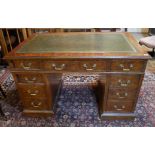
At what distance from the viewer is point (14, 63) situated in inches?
53.6

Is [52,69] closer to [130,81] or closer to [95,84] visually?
[130,81]

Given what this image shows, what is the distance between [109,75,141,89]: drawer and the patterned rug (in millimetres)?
455

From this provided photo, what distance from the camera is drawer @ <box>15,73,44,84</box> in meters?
1.45

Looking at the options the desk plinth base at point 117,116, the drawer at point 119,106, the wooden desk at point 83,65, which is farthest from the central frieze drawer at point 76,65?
the desk plinth base at point 117,116

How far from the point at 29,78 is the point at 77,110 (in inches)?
27.8

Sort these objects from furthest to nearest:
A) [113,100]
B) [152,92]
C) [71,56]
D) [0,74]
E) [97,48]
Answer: [0,74] → [152,92] → [113,100] → [97,48] → [71,56]

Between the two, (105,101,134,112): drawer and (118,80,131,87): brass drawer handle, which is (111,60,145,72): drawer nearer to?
(118,80,131,87): brass drawer handle

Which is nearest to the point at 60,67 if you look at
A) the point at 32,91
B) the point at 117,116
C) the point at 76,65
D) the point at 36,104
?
the point at 76,65

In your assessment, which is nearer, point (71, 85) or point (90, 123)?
point (90, 123)

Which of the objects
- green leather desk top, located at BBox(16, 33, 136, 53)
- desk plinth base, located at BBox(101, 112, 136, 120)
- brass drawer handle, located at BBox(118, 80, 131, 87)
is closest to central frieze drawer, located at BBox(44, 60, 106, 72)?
green leather desk top, located at BBox(16, 33, 136, 53)

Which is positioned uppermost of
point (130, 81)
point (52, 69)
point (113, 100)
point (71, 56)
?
point (71, 56)

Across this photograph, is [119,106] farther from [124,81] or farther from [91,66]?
[91,66]

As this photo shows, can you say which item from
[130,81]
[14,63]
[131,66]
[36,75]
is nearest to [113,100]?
[130,81]

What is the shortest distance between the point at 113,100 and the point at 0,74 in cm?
210
